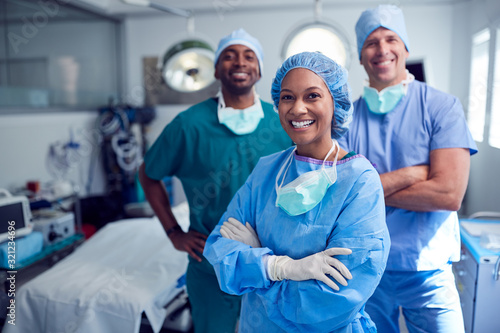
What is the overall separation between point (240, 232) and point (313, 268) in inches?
10.1

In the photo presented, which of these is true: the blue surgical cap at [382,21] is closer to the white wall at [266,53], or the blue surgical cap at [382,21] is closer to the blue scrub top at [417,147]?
the blue scrub top at [417,147]

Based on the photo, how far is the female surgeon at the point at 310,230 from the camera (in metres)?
0.96

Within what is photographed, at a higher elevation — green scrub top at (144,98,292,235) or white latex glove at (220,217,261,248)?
green scrub top at (144,98,292,235)

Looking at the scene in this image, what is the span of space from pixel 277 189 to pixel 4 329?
1.60 meters

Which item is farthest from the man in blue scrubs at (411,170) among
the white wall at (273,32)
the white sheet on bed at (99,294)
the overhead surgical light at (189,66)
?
the white wall at (273,32)

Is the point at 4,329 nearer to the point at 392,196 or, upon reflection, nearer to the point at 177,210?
the point at 177,210

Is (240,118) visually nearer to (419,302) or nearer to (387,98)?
(387,98)

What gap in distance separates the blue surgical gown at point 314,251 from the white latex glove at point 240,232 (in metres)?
0.02

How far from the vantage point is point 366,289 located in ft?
3.17

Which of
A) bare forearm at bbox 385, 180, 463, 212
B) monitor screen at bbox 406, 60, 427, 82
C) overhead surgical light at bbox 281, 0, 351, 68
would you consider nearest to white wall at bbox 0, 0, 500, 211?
monitor screen at bbox 406, 60, 427, 82

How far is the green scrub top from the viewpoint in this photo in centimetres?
160

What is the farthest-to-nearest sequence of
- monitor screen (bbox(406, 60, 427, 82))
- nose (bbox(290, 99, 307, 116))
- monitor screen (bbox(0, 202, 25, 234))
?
monitor screen (bbox(406, 60, 427, 82))
monitor screen (bbox(0, 202, 25, 234))
nose (bbox(290, 99, 307, 116))

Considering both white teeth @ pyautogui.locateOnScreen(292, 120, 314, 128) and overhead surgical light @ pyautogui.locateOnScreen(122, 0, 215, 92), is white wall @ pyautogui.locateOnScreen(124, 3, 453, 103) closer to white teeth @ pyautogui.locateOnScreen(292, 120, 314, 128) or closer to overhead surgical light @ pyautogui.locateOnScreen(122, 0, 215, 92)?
overhead surgical light @ pyautogui.locateOnScreen(122, 0, 215, 92)

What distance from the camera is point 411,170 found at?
1350 millimetres
